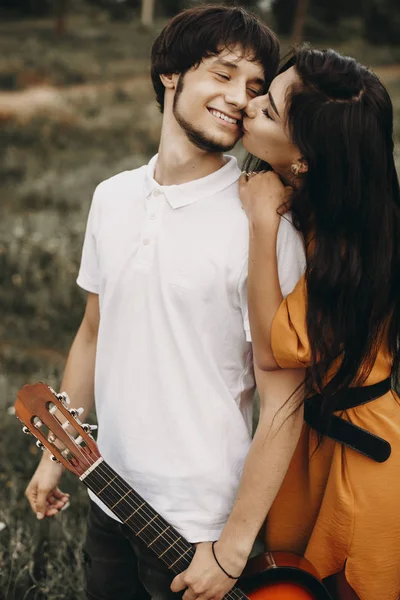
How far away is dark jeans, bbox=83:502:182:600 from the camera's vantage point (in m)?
2.44

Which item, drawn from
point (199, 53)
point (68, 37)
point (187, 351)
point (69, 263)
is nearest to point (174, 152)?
point (199, 53)

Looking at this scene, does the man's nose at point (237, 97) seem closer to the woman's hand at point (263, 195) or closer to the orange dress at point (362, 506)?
the woman's hand at point (263, 195)

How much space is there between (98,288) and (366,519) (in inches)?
46.2

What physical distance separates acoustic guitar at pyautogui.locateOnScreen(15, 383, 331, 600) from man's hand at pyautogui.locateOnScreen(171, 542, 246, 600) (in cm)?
5

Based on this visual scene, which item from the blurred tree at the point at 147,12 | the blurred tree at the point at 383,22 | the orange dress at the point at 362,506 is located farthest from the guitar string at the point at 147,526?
the blurred tree at the point at 147,12

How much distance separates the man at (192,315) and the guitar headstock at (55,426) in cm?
14

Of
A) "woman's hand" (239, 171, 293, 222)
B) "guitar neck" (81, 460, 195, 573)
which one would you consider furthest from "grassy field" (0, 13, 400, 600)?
"woman's hand" (239, 171, 293, 222)

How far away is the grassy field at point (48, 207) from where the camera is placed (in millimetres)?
3496

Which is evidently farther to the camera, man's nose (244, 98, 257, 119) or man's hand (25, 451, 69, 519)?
man's hand (25, 451, 69, 519)

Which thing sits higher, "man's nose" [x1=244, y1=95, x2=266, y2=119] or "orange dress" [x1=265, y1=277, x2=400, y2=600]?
"man's nose" [x1=244, y1=95, x2=266, y2=119]

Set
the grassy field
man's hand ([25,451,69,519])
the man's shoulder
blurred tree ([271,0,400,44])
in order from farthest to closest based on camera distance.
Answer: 1. blurred tree ([271,0,400,44])
2. the grassy field
3. man's hand ([25,451,69,519])
4. the man's shoulder

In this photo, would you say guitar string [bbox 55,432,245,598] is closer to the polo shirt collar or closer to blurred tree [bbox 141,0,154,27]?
the polo shirt collar

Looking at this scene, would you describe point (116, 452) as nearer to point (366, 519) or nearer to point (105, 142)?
point (366, 519)

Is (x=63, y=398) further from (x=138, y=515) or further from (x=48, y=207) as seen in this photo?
(x=48, y=207)
